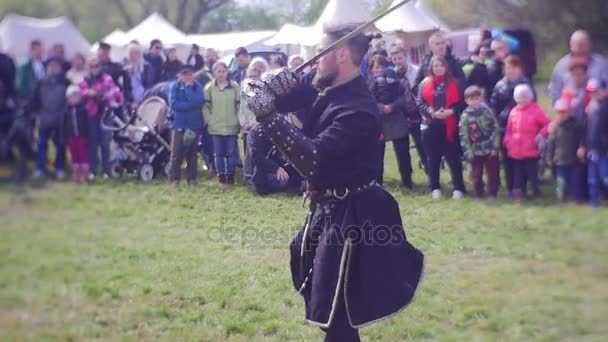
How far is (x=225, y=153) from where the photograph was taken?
399 cm

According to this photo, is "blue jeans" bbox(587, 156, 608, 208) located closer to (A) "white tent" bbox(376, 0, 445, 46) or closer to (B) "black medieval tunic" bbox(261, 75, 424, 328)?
(A) "white tent" bbox(376, 0, 445, 46)

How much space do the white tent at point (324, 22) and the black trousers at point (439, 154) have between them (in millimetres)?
1016

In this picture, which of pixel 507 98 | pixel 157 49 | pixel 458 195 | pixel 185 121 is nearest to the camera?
pixel 157 49

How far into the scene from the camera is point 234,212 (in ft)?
12.6

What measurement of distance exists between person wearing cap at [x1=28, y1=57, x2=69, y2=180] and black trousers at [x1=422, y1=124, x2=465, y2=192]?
6.13ft

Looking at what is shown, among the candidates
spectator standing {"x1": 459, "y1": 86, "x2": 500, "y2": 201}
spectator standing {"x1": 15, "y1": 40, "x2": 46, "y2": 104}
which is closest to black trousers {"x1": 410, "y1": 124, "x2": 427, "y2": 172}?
spectator standing {"x1": 459, "y1": 86, "x2": 500, "y2": 201}

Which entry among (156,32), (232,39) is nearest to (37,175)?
(156,32)

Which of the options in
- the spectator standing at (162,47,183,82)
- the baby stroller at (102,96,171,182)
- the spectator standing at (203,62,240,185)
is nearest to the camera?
the spectator standing at (162,47,183,82)

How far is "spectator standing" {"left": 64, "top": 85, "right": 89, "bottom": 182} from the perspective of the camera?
2.53m

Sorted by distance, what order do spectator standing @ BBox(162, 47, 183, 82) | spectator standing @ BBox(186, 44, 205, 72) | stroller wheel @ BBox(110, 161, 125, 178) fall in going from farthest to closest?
stroller wheel @ BBox(110, 161, 125, 178)
spectator standing @ BBox(162, 47, 183, 82)
spectator standing @ BBox(186, 44, 205, 72)

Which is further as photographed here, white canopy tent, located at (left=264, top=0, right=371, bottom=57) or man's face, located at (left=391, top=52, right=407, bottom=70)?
man's face, located at (left=391, top=52, right=407, bottom=70)

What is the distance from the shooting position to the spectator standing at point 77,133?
2.53 metres

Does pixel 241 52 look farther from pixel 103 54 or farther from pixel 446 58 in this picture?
pixel 103 54

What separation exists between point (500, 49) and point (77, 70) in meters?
1.57
